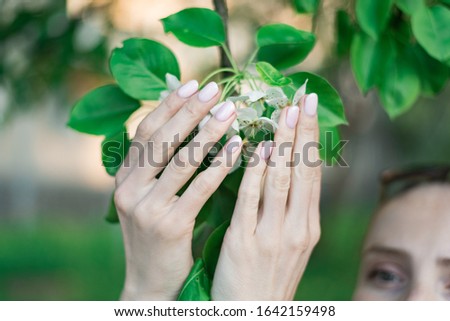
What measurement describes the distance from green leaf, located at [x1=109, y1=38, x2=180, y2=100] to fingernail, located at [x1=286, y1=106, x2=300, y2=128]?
6.7 inches

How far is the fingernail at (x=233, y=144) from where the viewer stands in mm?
723

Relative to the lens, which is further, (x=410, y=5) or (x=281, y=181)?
(x=410, y=5)

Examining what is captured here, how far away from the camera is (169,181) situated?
73cm

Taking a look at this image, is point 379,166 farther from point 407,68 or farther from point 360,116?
point 407,68

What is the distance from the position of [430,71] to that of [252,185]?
1.33 ft

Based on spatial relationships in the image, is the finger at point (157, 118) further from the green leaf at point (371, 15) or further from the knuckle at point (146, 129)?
the green leaf at point (371, 15)

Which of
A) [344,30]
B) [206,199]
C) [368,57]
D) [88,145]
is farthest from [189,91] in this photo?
[88,145]

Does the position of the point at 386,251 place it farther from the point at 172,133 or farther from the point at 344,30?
the point at 172,133

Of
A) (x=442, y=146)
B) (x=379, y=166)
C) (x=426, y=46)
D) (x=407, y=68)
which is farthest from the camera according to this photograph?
(x=379, y=166)

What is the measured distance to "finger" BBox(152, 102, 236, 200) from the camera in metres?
0.72

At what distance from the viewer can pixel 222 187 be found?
0.83 m
